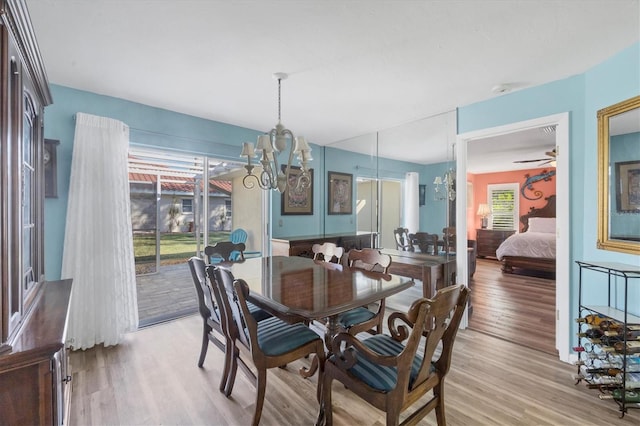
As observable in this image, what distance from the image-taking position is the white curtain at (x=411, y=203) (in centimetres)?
358

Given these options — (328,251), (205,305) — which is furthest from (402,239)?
(205,305)

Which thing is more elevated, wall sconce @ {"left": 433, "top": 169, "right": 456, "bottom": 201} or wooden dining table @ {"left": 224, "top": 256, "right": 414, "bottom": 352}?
wall sconce @ {"left": 433, "top": 169, "right": 456, "bottom": 201}

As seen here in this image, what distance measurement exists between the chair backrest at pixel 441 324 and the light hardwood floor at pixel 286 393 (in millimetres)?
584

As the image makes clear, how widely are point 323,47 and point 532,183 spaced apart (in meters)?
6.98

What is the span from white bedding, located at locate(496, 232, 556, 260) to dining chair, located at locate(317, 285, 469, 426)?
5.05 metres

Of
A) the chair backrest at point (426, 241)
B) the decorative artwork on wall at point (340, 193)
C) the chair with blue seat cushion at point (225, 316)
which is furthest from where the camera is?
the decorative artwork on wall at point (340, 193)

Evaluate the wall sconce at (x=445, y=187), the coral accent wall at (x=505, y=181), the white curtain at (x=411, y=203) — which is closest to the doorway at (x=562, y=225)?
the wall sconce at (x=445, y=187)

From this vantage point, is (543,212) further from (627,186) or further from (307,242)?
(307,242)

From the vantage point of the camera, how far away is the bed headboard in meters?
6.42

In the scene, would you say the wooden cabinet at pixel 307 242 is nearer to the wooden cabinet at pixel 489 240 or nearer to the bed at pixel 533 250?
the bed at pixel 533 250

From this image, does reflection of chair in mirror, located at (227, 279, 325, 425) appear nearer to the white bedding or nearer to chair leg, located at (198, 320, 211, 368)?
chair leg, located at (198, 320, 211, 368)

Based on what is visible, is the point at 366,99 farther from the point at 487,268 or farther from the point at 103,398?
the point at 487,268

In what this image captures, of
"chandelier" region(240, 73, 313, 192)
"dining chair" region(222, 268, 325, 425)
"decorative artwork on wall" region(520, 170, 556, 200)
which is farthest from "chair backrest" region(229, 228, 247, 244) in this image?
"decorative artwork on wall" region(520, 170, 556, 200)

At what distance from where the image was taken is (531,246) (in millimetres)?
5398
